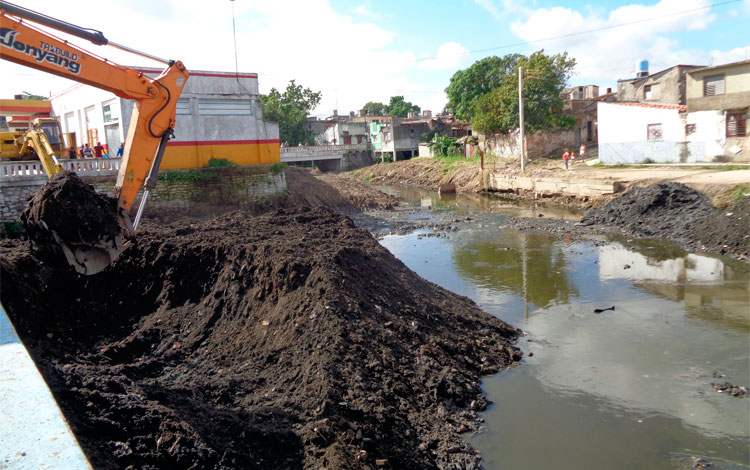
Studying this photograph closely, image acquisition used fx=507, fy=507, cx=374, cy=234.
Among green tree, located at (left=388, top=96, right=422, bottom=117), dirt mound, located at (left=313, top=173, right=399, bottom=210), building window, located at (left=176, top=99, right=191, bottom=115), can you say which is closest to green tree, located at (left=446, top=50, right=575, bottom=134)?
dirt mound, located at (left=313, top=173, right=399, bottom=210)

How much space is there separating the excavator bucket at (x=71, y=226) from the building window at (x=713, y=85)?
27.6 m

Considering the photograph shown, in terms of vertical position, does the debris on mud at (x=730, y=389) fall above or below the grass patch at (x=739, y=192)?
below

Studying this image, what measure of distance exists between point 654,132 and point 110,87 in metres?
27.0

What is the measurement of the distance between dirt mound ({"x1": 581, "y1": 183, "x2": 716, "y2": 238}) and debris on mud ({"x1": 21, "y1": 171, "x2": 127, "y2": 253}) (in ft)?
52.8

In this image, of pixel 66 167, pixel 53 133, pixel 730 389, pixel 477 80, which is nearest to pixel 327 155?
pixel 477 80

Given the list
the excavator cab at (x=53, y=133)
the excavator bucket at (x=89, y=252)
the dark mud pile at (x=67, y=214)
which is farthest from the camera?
the excavator cab at (x=53, y=133)

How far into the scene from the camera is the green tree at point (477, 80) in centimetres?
4388

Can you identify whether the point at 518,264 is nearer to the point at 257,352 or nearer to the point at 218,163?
the point at 257,352

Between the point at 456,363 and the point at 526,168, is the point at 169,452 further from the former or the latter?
the point at 526,168

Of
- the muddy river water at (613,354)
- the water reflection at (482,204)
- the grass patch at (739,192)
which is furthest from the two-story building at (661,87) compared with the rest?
the muddy river water at (613,354)

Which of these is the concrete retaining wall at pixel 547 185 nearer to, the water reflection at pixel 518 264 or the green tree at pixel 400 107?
the water reflection at pixel 518 264

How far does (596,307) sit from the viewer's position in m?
10.6

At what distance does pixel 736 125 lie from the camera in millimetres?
23953

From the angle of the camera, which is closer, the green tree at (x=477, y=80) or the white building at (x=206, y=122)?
the white building at (x=206, y=122)
